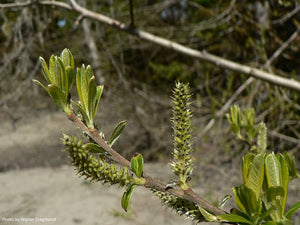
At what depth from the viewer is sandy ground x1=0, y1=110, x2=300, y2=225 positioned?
2318mm

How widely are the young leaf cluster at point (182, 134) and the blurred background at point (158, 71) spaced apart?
48.7 inches

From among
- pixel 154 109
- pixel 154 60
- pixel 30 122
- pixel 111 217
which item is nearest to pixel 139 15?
pixel 154 109

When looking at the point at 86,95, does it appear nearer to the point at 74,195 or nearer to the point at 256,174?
the point at 256,174

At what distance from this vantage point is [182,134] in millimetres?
339

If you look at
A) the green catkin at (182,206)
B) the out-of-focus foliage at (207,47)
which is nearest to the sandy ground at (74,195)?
the out-of-focus foliage at (207,47)

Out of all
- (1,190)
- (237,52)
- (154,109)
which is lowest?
(1,190)

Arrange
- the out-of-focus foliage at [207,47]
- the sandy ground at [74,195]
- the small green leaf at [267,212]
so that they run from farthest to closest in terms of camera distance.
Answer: the sandy ground at [74,195] → the out-of-focus foliage at [207,47] → the small green leaf at [267,212]

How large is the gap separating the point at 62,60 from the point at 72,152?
11 cm

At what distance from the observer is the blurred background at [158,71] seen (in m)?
2.02

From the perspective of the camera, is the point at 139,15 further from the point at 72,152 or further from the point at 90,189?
the point at 72,152

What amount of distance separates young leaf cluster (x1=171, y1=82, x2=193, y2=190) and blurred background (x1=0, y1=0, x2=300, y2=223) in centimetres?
124

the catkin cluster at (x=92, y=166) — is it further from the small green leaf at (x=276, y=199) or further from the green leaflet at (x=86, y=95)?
the small green leaf at (x=276, y=199)

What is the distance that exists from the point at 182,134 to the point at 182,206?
0.29 ft

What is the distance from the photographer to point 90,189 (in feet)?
9.44
